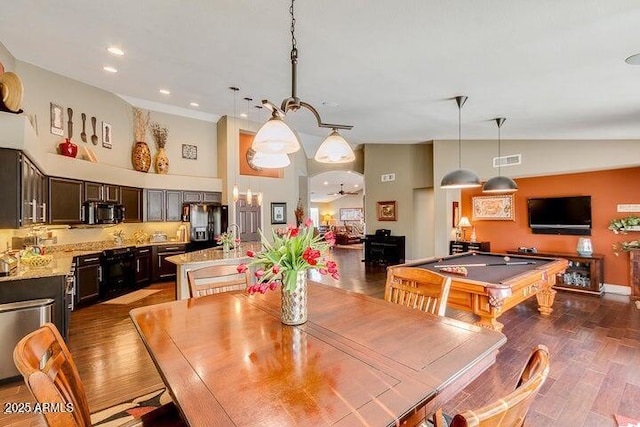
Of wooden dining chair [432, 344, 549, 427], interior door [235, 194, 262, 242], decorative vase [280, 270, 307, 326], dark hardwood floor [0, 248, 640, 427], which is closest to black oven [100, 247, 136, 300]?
dark hardwood floor [0, 248, 640, 427]

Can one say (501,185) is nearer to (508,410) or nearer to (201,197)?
(508,410)

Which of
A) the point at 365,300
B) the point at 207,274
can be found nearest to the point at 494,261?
the point at 365,300

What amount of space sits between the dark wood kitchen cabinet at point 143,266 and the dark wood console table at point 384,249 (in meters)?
5.58

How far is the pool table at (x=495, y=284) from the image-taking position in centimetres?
276

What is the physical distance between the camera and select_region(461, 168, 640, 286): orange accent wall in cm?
539

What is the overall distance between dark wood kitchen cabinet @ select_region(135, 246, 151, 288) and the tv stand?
306 inches

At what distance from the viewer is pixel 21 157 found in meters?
3.18

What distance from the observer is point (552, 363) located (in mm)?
2975

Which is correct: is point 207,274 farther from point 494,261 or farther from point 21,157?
point 494,261

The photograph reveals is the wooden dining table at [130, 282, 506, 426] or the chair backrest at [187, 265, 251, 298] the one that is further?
the chair backrest at [187, 265, 251, 298]

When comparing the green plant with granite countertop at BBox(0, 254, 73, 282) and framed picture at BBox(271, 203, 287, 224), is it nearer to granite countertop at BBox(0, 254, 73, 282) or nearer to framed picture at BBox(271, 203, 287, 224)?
framed picture at BBox(271, 203, 287, 224)

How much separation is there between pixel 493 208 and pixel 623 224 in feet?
6.85

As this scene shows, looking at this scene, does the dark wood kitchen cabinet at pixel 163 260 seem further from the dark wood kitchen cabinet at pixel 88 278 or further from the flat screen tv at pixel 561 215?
the flat screen tv at pixel 561 215

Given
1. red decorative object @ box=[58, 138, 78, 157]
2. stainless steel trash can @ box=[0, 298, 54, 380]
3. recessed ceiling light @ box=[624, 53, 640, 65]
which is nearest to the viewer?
recessed ceiling light @ box=[624, 53, 640, 65]
